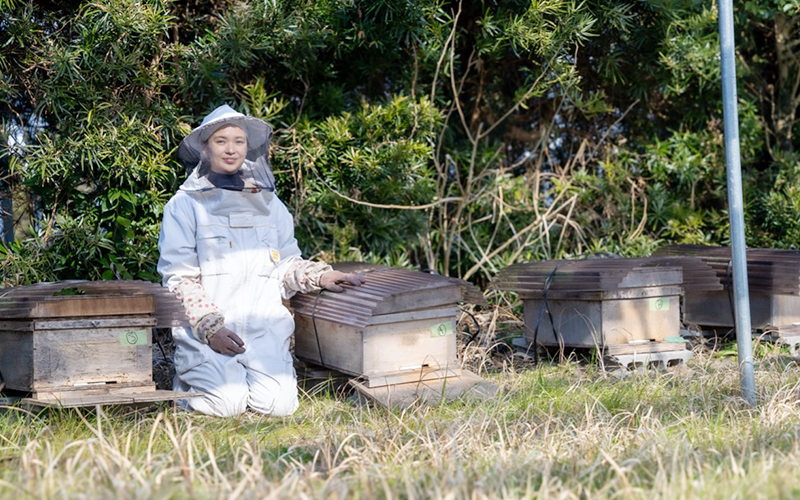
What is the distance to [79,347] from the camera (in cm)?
291

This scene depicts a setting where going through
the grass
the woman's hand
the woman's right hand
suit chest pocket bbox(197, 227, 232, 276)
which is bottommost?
the grass

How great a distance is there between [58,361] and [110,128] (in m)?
1.52

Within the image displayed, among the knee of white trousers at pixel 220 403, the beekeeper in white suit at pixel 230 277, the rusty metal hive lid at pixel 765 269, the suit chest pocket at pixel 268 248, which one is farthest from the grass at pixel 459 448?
the rusty metal hive lid at pixel 765 269

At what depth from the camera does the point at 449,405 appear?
3178mm

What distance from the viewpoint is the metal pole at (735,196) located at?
2.97 m

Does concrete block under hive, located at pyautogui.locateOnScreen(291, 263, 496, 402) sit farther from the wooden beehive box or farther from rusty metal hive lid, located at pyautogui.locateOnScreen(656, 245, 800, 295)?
rusty metal hive lid, located at pyautogui.locateOnScreen(656, 245, 800, 295)

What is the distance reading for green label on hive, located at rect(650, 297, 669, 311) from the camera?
387 centimetres

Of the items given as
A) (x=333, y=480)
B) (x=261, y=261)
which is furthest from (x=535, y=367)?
(x=333, y=480)

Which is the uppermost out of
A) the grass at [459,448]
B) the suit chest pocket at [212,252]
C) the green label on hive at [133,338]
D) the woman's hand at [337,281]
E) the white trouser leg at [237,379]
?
the suit chest pocket at [212,252]

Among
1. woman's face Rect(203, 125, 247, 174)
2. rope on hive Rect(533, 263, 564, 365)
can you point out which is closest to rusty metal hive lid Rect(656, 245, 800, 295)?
rope on hive Rect(533, 263, 564, 365)

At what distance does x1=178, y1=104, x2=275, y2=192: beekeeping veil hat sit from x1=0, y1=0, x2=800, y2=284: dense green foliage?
0.66 meters

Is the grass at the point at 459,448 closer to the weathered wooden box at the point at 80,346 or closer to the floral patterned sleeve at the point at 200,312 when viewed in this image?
the weathered wooden box at the point at 80,346

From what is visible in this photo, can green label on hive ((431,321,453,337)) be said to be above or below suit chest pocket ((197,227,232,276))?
below

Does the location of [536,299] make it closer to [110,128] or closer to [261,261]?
[261,261]
